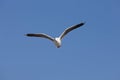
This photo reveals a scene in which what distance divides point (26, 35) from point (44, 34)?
1403 mm

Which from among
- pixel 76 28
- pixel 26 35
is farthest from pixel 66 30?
pixel 26 35

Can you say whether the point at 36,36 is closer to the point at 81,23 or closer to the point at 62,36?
the point at 62,36

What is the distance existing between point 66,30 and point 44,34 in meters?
1.82

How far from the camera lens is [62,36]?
28.6 metres

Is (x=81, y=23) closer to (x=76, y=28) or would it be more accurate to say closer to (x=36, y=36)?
(x=76, y=28)

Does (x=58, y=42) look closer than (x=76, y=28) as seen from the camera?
Yes

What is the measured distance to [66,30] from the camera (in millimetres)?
29219

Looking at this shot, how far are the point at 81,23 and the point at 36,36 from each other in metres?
3.85

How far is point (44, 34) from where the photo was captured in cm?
2875

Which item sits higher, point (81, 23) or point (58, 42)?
point (81, 23)

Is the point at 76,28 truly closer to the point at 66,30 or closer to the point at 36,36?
the point at 66,30

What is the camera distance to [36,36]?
28.9m

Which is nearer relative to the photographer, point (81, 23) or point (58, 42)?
point (58, 42)

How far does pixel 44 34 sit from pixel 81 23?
3268mm
